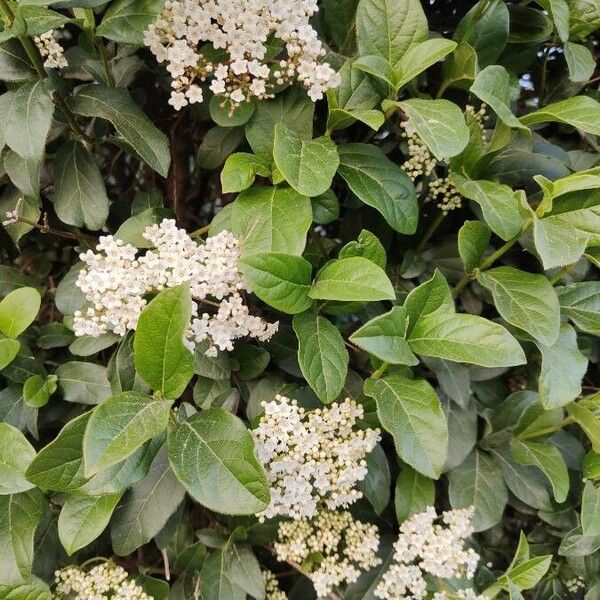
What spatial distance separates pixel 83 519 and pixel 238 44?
2.32 ft

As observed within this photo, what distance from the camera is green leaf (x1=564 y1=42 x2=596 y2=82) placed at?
Answer: 92 centimetres

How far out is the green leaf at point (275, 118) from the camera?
88cm

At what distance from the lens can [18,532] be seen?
2.92 feet

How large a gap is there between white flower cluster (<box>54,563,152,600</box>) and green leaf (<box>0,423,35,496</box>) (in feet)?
0.64

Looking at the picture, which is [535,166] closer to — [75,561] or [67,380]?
[67,380]

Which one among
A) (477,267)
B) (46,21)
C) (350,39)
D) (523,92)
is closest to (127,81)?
(46,21)

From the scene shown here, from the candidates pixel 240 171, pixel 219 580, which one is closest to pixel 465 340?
pixel 240 171

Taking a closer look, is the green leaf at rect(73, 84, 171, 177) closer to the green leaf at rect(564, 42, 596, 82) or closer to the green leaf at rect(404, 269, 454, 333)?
the green leaf at rect(404, 269, 454, 333)

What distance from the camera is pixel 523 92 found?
1.15 meters

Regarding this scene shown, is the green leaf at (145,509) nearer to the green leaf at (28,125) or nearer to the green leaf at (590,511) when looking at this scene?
the green leaf at (28,125)

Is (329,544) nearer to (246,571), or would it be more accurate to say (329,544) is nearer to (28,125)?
(246,571)

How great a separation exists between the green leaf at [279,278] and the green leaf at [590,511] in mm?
576

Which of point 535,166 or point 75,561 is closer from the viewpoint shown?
point 535,166

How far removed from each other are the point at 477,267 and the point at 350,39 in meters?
0.42
